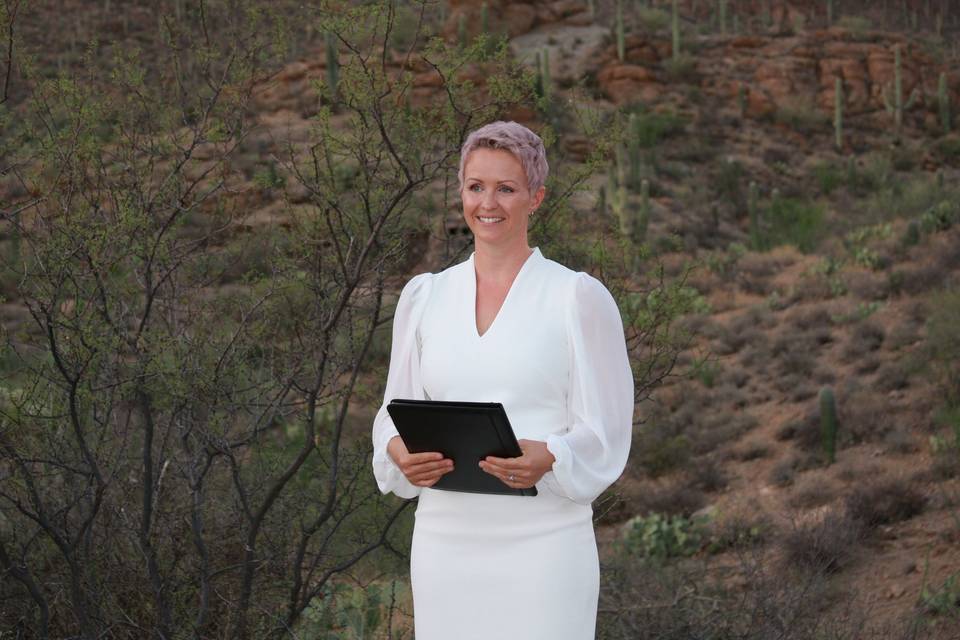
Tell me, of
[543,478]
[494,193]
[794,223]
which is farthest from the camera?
[794,223]

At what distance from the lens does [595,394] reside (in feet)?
7.97

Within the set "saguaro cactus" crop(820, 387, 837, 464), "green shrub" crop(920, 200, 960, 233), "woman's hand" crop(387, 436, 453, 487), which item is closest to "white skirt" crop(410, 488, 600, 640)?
"woman's hand" crop(387, 436, 453, 487)

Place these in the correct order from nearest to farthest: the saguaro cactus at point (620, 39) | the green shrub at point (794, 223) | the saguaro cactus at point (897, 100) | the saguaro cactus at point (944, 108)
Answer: the green shrub at point (794, 223) → the saguaro cactus at point (897, 100) → the saguaro cactus at point (944, 108) → the saguaro cactus at point (620, 39)

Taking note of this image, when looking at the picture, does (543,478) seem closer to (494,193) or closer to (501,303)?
(501,303)

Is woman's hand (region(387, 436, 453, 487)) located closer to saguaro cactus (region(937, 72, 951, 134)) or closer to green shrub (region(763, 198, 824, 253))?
green shrub (region(763, 198, 824, 253))

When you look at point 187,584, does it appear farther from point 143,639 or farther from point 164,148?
point 164,148

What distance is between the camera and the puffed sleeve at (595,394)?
2.41 meters

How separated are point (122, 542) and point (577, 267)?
2.37m

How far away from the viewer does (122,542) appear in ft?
16.1

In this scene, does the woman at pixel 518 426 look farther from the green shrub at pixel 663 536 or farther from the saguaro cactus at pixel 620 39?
the saguaro cactus at pixel 620 39

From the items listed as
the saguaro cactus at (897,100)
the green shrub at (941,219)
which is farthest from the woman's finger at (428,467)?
the saguaro cactus at (897,100)

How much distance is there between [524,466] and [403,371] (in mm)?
460

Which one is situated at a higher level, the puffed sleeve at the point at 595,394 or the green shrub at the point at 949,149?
the puffed sleeve at the point at 595,394

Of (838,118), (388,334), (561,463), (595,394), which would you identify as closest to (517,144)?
(595,394)
